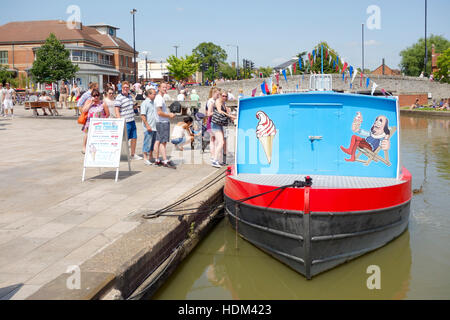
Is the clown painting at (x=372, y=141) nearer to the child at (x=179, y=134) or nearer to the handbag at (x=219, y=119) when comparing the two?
the handbag at (x=219, y=119)

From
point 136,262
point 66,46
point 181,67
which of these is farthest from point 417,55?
point 136,262

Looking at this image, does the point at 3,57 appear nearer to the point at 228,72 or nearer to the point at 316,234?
the point at 228,72

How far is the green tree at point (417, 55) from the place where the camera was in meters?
87.9

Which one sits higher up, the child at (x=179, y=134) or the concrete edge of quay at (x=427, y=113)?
the concrete edge of quay at (x=427, y=113)

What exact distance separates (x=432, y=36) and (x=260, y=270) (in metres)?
101

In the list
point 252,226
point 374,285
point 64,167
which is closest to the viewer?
point 374,285

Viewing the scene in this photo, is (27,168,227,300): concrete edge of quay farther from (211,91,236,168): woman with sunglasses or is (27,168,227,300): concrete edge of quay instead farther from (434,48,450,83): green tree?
(434,48,450,83): green tree

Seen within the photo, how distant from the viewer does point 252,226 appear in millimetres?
6461

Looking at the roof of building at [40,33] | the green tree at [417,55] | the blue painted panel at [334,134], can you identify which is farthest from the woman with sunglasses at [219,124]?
the green tree at [417,55]

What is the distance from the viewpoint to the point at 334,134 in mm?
6867

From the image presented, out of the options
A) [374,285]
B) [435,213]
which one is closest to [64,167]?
[374,285]

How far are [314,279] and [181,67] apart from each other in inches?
3220

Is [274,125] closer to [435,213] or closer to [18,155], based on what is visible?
[435,213]

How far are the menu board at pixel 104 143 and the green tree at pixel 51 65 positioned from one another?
1192 inches
